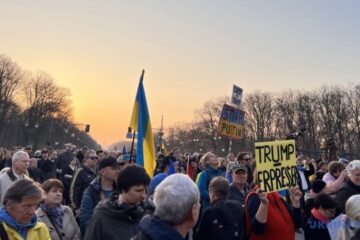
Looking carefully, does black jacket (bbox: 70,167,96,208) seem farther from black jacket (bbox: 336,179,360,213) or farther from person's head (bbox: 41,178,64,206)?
black jacket (bbox: 336,179,360,213)

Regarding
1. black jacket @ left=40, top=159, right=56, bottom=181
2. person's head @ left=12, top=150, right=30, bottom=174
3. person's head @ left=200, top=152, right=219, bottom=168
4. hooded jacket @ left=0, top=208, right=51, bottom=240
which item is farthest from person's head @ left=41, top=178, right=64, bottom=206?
black jacket @ left=40, top=159, right=56, bottom=181

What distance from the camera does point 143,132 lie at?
7.35 m

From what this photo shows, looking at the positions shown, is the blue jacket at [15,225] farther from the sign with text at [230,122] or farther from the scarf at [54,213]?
the sign with text at [230,122]

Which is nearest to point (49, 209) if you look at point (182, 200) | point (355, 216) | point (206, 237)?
point (206, 237)

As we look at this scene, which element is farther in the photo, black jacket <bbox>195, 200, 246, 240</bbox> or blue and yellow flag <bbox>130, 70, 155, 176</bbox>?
blue and yellow flag <bbox>130, 70, 155, 176</bbox>

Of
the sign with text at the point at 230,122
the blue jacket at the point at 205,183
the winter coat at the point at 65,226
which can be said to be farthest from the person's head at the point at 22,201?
the sign with text at the point at 230,122

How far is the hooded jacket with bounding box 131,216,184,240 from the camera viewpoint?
245 cm

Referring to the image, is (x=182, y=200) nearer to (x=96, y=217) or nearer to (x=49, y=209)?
(x=96, y=217)

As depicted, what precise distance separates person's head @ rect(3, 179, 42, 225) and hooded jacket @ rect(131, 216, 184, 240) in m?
1.58

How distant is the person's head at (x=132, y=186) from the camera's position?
363 cm

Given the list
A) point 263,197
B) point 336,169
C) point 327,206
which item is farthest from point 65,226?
point 336,169

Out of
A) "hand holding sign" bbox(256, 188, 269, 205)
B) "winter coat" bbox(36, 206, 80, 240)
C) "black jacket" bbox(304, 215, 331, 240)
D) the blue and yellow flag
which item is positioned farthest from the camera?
the blue and yellow flag

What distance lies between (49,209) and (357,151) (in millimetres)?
68121

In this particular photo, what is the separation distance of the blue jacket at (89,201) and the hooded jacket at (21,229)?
3.61 ft
